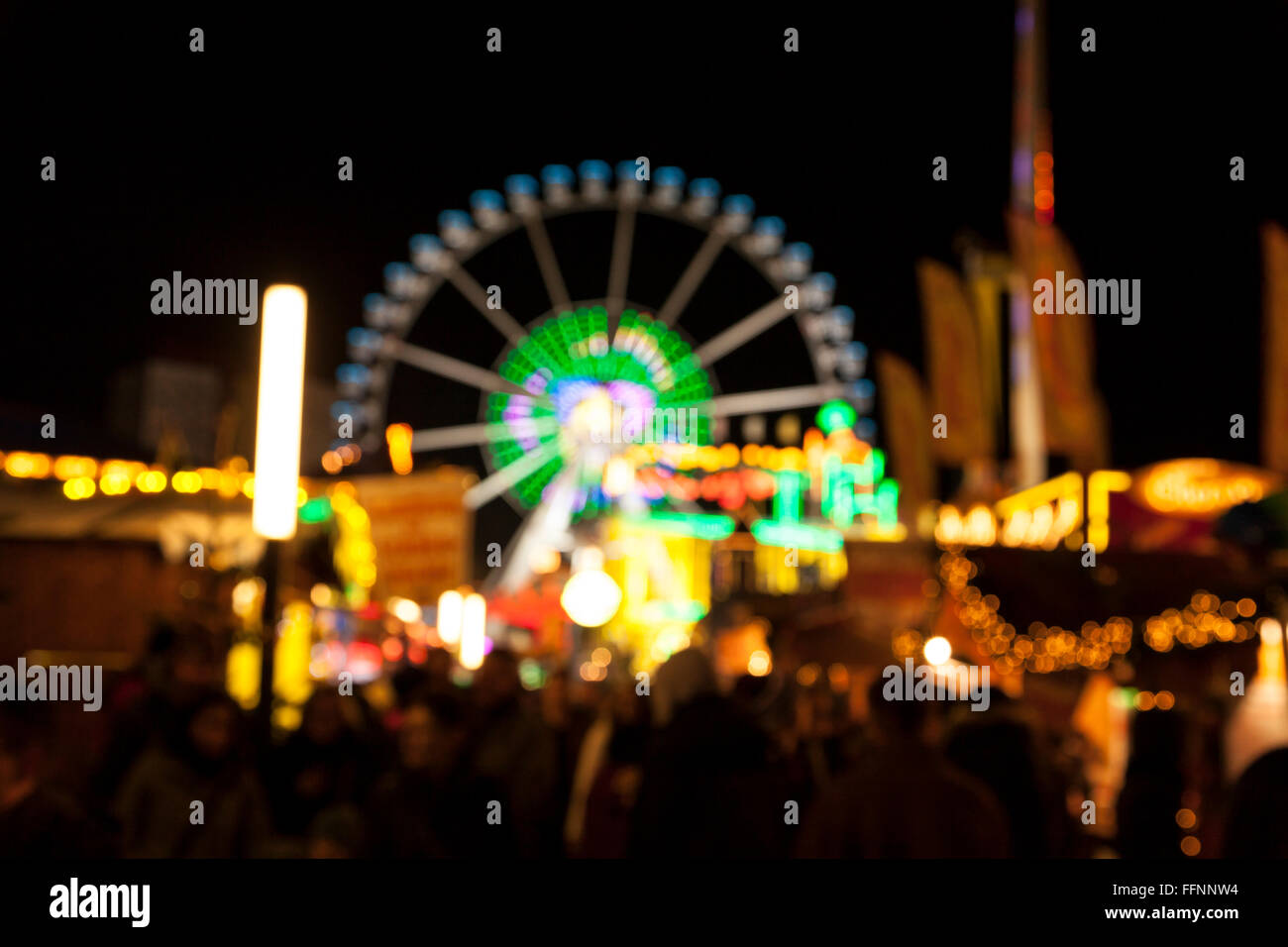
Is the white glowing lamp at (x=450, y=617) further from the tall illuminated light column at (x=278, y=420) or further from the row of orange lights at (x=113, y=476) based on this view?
the tall illuminated light column at (x=278, y=420)

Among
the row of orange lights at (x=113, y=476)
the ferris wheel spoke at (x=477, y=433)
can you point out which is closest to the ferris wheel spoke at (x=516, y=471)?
the ferris wheel spoke at (x=477, y=433)

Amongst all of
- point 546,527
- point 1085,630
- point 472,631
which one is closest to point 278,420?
point 1085,630

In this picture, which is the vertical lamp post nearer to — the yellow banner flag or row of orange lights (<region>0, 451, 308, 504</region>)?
row of orange lights (<region>0, 451, 308, 504</region>)

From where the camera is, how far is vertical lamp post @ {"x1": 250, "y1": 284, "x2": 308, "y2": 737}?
396 centimetres

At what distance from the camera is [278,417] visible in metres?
3.97

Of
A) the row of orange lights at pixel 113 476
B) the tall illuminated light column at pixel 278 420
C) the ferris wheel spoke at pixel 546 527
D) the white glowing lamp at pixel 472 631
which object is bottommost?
the white glowing lamp at pixel 472 631

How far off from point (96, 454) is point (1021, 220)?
755 cm

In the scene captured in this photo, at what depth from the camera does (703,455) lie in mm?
25453

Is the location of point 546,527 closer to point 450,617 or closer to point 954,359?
point 450,617

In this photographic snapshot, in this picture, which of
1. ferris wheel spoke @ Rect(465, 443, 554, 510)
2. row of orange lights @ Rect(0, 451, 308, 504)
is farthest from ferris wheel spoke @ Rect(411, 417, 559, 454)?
row of orange lights @ Rect(0, 451, 308, 504)

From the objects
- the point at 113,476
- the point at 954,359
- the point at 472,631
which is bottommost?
the point at 472,631

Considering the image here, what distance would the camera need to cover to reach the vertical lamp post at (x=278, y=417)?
156 inches
